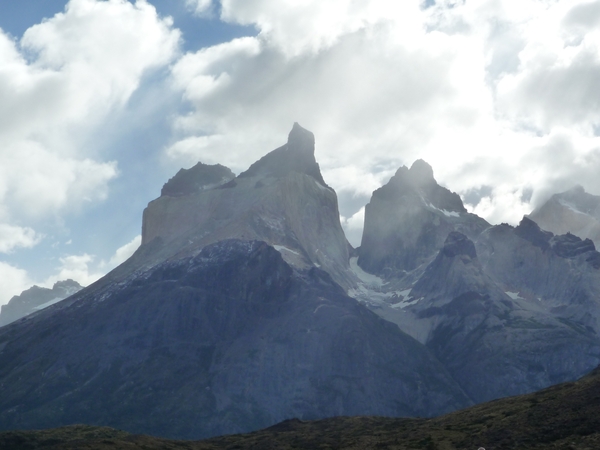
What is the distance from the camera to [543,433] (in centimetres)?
14275

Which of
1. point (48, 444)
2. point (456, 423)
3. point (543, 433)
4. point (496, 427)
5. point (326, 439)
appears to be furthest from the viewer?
point (48, 444)

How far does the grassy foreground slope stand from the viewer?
14112 cm

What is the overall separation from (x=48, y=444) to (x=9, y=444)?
9.03 metres

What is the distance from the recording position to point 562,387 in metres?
175

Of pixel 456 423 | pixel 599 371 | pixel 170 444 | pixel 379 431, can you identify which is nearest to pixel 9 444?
pixel 170 444

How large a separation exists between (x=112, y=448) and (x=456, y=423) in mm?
67632

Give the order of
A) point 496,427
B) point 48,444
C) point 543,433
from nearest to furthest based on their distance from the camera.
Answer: point 543,433, point 496,427, point 48,444

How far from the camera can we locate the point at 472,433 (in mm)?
153000

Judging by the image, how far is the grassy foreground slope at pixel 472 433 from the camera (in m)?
141

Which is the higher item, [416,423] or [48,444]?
[48,444]

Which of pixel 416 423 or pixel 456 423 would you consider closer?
pixel 456 423

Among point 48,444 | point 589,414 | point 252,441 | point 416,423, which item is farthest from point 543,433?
point 48,444

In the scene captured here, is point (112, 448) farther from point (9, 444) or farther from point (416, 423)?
point (416, 423)

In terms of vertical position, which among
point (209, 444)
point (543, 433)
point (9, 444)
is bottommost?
point (543, 433)
